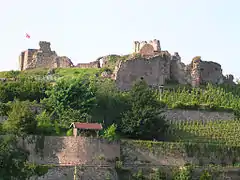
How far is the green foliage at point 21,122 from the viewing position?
3772 centimetres

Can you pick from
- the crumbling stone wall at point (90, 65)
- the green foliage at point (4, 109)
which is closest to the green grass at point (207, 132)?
the green foliage at point (4, 109)

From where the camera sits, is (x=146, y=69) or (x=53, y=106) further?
(x=146, y=69)

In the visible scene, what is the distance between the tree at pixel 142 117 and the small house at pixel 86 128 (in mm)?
2800

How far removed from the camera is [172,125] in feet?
147

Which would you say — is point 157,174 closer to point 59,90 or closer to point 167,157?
point 167,157

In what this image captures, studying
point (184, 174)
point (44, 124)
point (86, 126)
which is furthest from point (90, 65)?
point (184, 174)

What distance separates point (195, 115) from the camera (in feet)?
152

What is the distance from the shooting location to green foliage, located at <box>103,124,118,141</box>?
127 ft

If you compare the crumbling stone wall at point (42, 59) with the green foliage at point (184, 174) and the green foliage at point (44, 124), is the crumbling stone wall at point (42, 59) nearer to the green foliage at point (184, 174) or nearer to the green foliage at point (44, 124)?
the green foliage at point (44, 124)

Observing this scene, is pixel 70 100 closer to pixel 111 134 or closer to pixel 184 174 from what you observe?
pixel 111 134

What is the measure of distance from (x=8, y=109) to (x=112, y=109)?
20.9 ft

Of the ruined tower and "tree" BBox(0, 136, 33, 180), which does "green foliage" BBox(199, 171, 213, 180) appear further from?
the ruined tower

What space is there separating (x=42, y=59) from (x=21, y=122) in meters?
18.8

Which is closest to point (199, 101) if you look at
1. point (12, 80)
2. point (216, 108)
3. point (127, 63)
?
point (216, 108)
